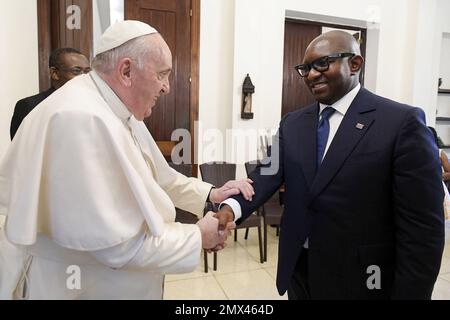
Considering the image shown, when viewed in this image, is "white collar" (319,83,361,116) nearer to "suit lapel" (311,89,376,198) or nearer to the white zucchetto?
"suit lapel" (311,89,376,198)

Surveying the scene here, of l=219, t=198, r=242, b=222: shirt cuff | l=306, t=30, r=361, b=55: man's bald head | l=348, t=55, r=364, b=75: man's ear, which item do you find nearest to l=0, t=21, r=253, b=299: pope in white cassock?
l=219, t=198, r=242, b=222: shirt cuff

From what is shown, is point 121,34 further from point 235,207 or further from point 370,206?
point 370,206

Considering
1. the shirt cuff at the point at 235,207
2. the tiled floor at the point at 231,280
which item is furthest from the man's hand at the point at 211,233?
the tiled floor at the point at 231,280

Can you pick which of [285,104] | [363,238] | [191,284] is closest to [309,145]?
[363,238]

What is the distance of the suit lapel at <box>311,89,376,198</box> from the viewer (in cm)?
128

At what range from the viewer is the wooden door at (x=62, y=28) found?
284 cm

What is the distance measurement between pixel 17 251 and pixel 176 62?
11.7 feet

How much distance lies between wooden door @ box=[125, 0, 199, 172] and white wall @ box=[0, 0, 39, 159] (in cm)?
119

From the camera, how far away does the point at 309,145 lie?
1432 mm

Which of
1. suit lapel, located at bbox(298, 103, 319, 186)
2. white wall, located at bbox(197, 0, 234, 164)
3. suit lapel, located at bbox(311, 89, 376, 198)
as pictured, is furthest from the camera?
white wall, located at bbox(197, 0, 234, 164)

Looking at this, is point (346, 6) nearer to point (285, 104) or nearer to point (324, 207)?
point (285, 104)

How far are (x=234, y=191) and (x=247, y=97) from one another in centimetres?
298

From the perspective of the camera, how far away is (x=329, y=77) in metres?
1.37

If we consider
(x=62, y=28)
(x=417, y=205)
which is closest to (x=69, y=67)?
(x=62, y=28)
